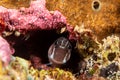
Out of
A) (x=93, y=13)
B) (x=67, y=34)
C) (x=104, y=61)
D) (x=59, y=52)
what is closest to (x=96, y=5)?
(x=93, y=13)

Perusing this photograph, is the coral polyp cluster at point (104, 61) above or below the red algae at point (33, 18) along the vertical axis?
below

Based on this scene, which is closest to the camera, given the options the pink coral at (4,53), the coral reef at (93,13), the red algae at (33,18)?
the pink coral at (4,53)

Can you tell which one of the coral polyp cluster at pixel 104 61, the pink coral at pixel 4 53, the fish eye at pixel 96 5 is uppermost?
the fish eye at pixel 96 5

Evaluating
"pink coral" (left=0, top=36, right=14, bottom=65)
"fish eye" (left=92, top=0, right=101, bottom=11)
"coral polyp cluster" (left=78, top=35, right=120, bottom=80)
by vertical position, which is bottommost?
"coral polyp cluster" (left=78, top=35, right=120, bottom=80)

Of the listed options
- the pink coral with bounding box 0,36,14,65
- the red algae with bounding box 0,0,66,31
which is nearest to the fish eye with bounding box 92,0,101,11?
the red algae with bounding box 0,0,66,31

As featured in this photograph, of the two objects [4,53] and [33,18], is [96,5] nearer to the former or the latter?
[33,18]

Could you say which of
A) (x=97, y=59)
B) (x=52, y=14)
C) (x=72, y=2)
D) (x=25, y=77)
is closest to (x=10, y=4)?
(x=52, y=14)

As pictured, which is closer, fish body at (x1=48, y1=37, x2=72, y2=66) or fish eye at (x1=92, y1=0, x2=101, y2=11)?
fish body at (x1=48, y1=37, x2=72, y2=66)

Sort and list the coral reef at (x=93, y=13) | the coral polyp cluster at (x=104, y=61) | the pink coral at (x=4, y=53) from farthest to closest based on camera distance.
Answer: the coral reef at (x=93, y=13) < the coral polyp cluster at (x=104, y=61) < the pink coral at (x=4, y=53)

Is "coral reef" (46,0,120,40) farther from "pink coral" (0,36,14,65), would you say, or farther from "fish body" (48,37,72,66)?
"pink coral" (0,36,14,65)

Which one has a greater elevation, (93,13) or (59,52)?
(93,13)

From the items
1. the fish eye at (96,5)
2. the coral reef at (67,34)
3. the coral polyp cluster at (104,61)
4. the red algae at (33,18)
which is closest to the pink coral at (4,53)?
the coral reef at (67,34)

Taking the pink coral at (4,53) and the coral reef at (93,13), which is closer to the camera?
the pink coral at (4,53)

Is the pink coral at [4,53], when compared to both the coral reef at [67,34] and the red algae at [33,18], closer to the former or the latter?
the coral reef at [67,34]
